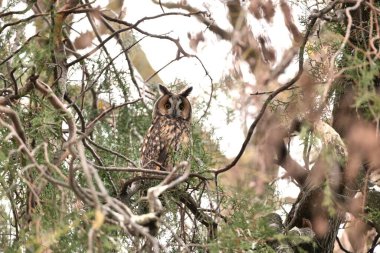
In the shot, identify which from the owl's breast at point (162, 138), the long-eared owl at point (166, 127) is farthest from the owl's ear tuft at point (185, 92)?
the owl's breast at point (162, 138)

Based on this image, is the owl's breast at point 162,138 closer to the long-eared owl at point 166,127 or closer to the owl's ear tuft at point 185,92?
the long-eared owl at point 166,127

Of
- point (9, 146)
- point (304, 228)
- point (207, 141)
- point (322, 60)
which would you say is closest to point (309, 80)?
point (322, 60)

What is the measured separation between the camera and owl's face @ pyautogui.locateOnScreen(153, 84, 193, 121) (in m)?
4.54

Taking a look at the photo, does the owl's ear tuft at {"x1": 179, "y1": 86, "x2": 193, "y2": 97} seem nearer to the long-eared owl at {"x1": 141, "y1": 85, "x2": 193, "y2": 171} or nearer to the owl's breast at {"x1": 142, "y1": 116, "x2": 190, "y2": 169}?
the long-eared owl at {"x1": 141, "y1": 85, "x2": 193, "y2": 171}

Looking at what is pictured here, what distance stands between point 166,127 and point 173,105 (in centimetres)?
18

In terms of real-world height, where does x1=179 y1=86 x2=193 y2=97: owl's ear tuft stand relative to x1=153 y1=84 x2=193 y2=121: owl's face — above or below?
above

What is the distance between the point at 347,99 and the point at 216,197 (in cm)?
74

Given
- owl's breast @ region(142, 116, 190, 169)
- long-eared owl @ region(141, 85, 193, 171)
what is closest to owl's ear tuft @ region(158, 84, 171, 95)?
long-eared owl @ region(141, 85, 193, 171)

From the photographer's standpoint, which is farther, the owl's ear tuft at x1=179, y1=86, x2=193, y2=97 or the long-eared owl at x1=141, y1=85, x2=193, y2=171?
the owl's ear tuft at x1=179, y1=86, x2=193, y2=97

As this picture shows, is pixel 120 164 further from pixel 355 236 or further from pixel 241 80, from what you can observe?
pixel 355 236

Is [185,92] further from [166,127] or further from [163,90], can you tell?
[166,127]

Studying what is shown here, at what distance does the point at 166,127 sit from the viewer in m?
4.45

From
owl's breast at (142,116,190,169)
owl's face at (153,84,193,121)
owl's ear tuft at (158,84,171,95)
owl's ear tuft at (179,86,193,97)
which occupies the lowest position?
owl's breast at (142,116,190,169)

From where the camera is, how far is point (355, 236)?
13.1 feet
